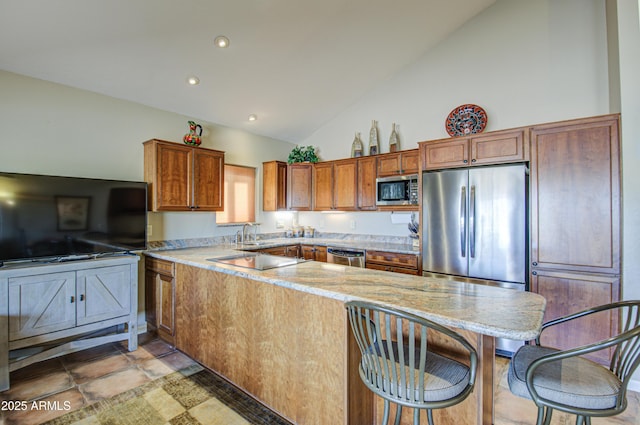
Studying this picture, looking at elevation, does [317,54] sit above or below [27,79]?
above

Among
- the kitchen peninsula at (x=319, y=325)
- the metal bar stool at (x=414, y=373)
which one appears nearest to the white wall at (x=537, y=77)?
the kitchen peninsula at (x=319, y=325)

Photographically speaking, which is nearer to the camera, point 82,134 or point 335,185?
point 82,134

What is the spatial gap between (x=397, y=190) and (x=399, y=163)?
1.16 ft

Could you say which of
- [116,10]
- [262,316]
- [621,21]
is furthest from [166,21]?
[621,21]

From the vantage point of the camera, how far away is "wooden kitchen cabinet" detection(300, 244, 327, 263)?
4.36m

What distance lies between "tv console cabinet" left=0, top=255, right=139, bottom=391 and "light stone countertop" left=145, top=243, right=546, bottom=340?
1.38 m

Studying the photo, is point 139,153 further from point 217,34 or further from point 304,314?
point 304,314

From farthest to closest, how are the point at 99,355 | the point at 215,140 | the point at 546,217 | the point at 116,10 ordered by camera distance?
the point at 215,140 < the point at 99,355 < the point at 546,217 < the point at 116,10

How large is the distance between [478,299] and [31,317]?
129 inches

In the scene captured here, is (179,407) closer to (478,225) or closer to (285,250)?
(285,250)

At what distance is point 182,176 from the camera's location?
3.52 m

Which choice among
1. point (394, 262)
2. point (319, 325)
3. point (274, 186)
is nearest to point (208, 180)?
point (274, 186)

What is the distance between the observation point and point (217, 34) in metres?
2.79

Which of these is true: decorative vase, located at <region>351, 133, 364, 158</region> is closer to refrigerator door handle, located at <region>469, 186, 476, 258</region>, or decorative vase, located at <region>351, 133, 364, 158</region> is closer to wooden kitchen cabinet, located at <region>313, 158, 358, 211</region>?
wooden kitchen cabinet, located at <region>313, 158, 358, 211</region>
